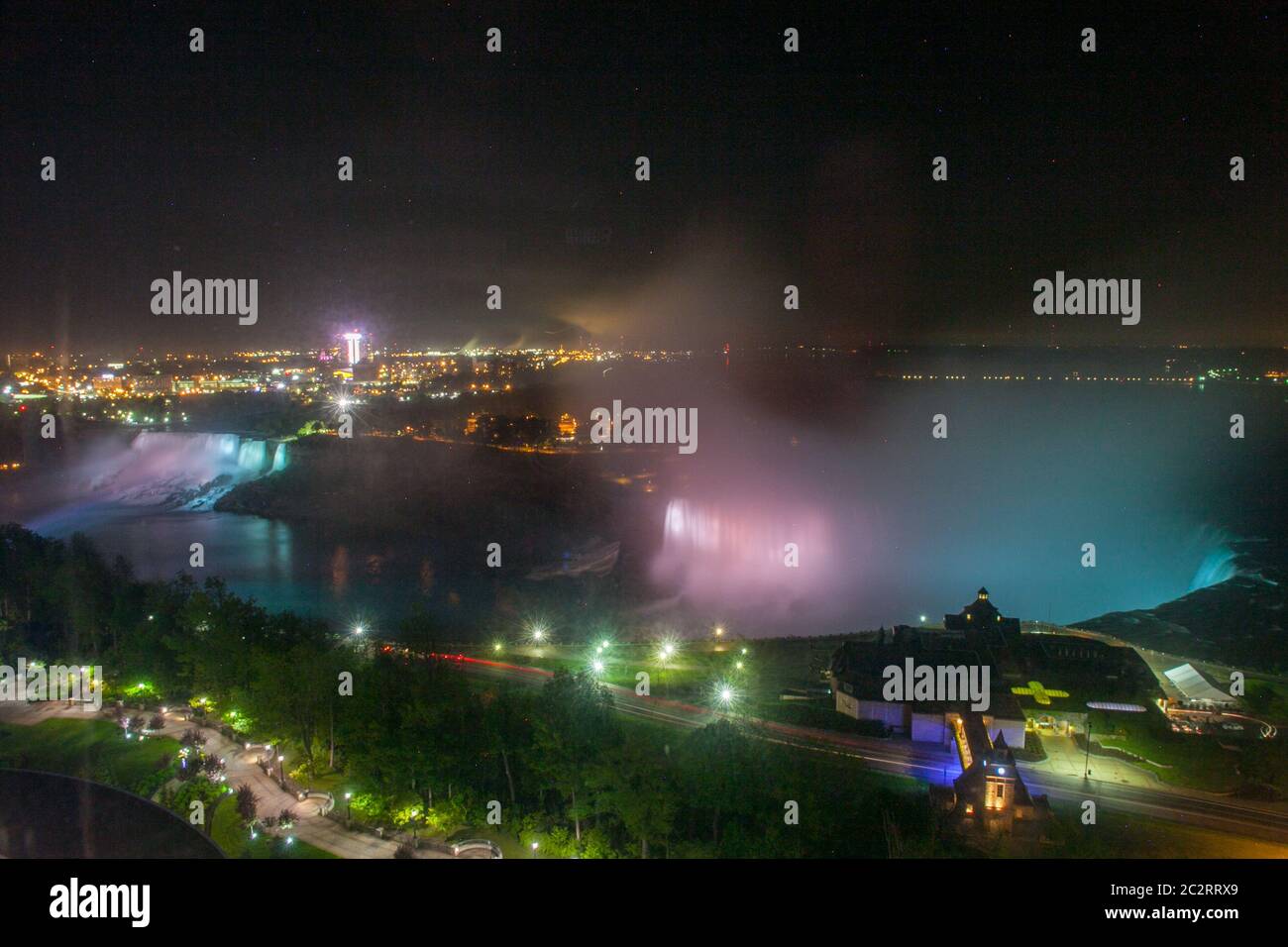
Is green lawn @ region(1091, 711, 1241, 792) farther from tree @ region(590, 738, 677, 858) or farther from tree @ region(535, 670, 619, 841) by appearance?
tree @ region(535, 670, 619, 841)

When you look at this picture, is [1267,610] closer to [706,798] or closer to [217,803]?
[706,798]

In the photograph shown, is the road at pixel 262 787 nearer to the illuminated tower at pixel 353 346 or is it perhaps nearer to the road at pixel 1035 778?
the road at pixel 1035 778

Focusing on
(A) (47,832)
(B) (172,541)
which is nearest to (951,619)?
(A) (47,832)

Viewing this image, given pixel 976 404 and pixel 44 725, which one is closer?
pixel 44 725

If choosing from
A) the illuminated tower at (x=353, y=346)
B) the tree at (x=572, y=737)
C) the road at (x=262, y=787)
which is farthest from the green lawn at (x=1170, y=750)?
the illuminated tower at (x=353, y=346)

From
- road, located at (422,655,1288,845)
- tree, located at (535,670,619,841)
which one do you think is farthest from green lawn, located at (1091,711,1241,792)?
tree, located at (535,670,619,841)
